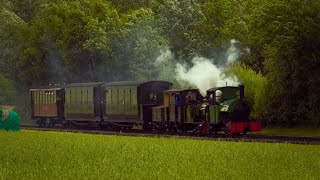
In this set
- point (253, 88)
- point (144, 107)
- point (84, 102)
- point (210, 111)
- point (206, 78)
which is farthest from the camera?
point (84, 102)

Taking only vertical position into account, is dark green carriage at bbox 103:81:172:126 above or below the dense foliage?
below

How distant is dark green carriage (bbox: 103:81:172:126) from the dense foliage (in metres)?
6.09

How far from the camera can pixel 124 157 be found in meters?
24.8

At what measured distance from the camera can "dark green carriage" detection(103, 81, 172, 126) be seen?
41.7 metres

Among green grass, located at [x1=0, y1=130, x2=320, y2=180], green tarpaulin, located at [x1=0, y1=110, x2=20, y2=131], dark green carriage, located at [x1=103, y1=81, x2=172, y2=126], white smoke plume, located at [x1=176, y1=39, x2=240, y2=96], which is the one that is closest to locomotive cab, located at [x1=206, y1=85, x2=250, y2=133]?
white smoke plume, located at [x1=176, y1=39, x2=240, y2=96]

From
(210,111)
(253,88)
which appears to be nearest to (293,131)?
(253,88)

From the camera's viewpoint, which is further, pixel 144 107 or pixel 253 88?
pixel 253 88

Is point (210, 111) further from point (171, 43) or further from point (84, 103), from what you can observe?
point (171, 43)

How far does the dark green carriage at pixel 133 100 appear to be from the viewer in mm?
41688

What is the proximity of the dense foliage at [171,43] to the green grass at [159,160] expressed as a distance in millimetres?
11111

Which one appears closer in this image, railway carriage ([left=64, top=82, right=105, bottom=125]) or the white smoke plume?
the white smoke plume

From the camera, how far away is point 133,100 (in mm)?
42281

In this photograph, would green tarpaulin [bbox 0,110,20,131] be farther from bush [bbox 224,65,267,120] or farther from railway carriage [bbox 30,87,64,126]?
bush [bbox 224,65,267,120]

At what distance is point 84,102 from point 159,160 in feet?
83.8
